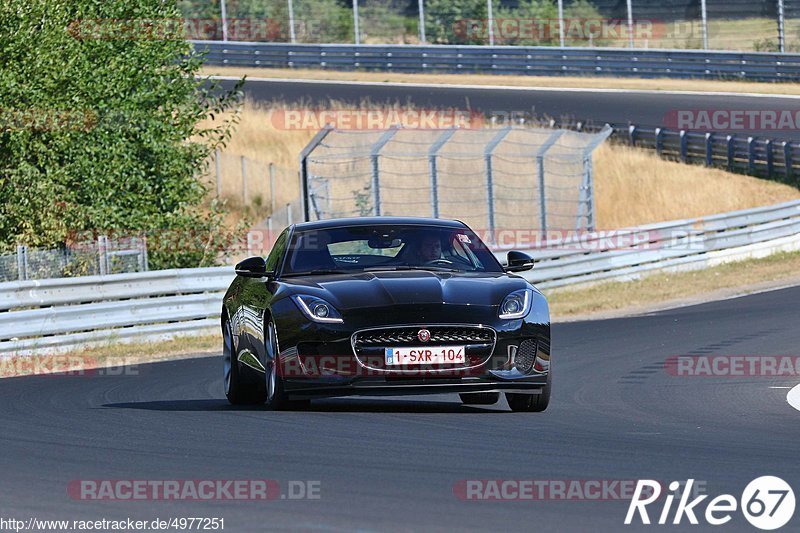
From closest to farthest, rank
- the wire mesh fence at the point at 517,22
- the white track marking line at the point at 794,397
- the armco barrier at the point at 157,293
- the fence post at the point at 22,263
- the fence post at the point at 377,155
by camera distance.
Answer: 1. the white track marking line at the point at 794,397
2. the armco barrier at the point at 157,293
3. the fence post at the point at 22,263
4. the fence post at the point at 377,155
5. the wire mesh fence at the point at 517,22

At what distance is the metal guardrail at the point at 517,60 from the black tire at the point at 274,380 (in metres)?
37.9

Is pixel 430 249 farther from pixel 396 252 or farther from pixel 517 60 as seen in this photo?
pixel 517 60

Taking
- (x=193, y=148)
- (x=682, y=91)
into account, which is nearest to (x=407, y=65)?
(x=682, y=91)

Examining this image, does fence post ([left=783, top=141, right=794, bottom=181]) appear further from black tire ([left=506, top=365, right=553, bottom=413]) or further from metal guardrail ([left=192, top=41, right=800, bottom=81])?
black tire ([left=506, top=365, right=553, bottom=413])

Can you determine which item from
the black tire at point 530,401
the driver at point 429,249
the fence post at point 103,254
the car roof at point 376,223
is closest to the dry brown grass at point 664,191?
the fence post at point 103,254

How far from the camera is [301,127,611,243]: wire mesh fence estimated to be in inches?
1038

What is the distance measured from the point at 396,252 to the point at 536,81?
3851cm

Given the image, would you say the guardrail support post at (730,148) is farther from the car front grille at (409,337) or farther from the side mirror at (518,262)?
the car front grille at (409,337)

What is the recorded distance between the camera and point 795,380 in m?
12.7

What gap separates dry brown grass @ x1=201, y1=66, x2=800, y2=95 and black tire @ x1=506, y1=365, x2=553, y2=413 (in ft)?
118

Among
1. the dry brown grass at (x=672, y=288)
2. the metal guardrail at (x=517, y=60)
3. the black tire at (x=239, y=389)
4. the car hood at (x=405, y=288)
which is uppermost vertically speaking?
the metal guardrail at (x=517, y=60)

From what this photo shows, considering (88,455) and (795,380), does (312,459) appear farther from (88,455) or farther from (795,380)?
(795,380)

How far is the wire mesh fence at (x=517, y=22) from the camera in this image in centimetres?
4606

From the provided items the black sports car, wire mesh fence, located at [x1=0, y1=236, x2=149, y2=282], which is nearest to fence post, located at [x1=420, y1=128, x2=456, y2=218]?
wire mesh fence, located at [x1=0, y1=236, x2=149, y2=282]
